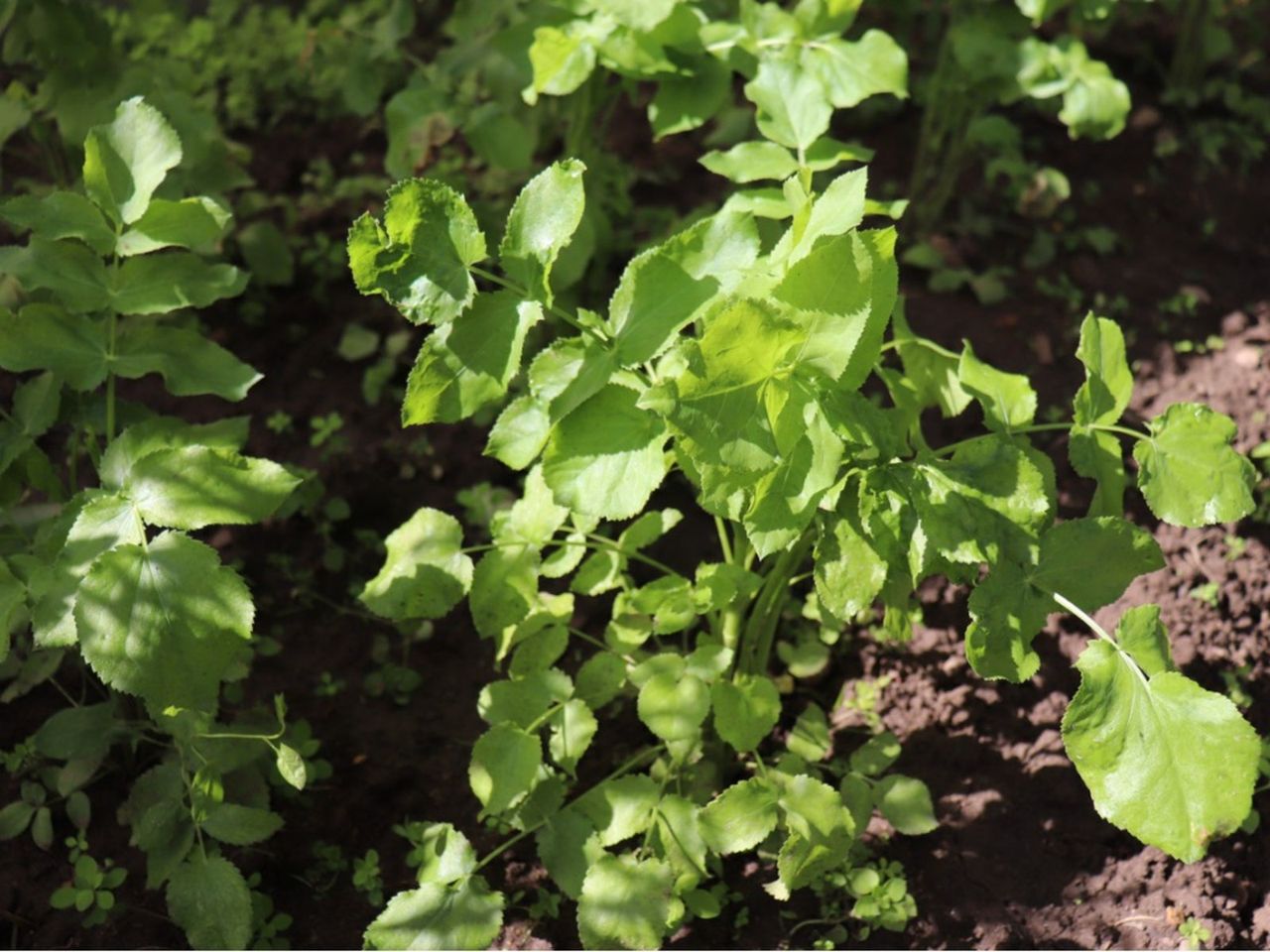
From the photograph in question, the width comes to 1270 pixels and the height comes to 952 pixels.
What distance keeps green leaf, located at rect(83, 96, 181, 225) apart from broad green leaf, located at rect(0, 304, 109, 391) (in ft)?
0.61

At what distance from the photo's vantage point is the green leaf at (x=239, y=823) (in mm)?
1905

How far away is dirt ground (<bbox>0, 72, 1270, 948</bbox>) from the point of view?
2.00 meters

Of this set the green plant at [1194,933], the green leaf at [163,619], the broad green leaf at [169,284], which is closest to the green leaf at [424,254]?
the green leaf at [163,619]

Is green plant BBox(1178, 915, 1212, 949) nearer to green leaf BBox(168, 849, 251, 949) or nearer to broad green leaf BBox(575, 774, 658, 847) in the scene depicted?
broad green leaf BBox(575, 774, 658, 847)

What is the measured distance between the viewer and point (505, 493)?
2562 mm

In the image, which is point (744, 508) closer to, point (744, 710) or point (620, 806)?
point (744, 710)

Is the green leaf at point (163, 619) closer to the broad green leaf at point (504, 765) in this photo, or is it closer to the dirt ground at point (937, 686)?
the broad green leaf at point (504, 765)

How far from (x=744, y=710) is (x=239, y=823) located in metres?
0.78

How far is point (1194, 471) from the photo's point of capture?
5.55ft

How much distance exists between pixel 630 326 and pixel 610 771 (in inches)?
37.8

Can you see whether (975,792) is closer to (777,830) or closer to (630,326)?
(777,830)

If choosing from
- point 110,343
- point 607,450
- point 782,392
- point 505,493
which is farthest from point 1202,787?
point 110,343

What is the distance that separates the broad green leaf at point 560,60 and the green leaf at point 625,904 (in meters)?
1.35

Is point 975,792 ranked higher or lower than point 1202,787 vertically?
lower
